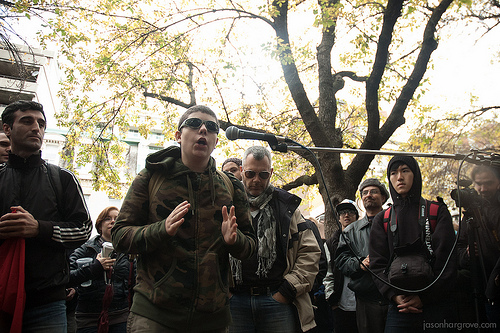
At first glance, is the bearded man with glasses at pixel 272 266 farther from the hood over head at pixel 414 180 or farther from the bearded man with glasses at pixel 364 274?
the hood over head at pixel 414 180

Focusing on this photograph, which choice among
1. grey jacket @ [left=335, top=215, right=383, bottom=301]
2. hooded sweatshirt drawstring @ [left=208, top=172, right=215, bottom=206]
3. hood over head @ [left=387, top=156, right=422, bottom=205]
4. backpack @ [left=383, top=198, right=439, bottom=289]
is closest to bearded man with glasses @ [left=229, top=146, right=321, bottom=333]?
grey jacket @ [left=335, top=215, right=383, bottom=301]

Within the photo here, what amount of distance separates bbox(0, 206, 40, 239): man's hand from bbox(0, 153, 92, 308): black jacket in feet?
0.21

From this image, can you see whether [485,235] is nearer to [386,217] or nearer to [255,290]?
[386,217]

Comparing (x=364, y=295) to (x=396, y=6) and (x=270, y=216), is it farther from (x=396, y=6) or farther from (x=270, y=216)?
(x=396, y=6)

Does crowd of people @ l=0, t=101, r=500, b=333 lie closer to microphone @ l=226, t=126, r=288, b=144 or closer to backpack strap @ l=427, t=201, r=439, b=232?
backpack strap @ l=427, t=201, r=439, b=232

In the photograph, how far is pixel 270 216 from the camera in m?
3.49

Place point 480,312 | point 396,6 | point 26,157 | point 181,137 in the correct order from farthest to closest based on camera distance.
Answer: point 396,6 < point 480,312 < point 26,157 < point 181,137

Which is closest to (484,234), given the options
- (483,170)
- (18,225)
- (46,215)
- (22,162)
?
(483,170)

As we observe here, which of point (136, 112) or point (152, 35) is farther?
point (136, 112)

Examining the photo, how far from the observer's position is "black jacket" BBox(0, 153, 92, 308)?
2.62m

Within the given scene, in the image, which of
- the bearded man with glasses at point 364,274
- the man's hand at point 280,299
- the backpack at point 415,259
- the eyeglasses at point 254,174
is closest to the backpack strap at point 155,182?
the eyeglasses at point 254,174

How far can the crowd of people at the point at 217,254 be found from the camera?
7.23 feet

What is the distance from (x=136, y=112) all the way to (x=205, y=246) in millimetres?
10293

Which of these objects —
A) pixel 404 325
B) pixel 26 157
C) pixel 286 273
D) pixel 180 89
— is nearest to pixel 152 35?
pixel 180 89
